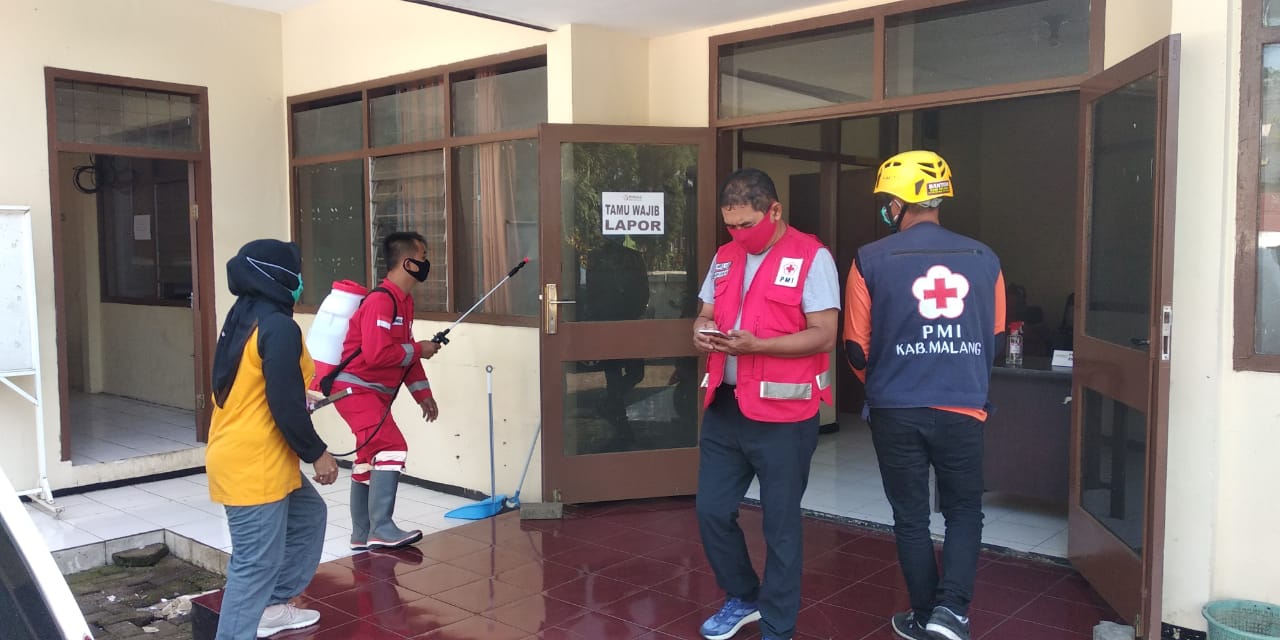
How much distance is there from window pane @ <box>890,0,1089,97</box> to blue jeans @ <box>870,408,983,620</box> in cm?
179

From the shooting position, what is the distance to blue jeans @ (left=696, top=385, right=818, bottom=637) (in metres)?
2.97

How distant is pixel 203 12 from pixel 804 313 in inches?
203

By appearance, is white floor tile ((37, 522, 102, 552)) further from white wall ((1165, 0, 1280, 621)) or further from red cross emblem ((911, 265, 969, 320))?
white wall ((1165, 0, 1280, 621))

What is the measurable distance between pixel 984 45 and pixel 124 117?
515cm

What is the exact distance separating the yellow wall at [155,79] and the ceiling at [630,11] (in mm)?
2668

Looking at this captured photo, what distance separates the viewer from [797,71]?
15.8 ft

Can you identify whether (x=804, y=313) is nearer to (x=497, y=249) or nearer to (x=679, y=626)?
(x=679, y=626)

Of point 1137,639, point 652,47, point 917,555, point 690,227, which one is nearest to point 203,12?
point 652,47

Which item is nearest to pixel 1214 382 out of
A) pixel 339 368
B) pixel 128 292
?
pixel 339 368

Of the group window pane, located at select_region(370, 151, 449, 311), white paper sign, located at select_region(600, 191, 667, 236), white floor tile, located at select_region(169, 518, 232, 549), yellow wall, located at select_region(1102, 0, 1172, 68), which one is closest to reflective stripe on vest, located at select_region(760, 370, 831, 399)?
yellow wall, located at select_region(1102, 0, 1172, 68)

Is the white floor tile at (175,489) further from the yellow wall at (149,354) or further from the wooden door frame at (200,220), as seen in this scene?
the yellow wall at (149,354)

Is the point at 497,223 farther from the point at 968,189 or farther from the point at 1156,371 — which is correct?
the point at 968,189

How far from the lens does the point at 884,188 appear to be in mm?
3105

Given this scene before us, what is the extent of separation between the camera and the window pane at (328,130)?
6.36m
